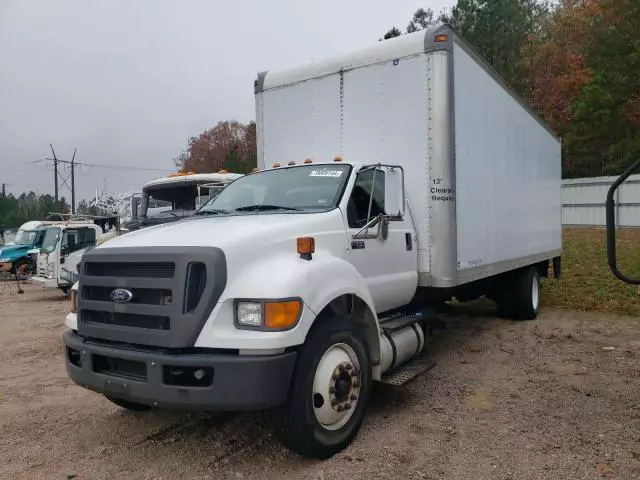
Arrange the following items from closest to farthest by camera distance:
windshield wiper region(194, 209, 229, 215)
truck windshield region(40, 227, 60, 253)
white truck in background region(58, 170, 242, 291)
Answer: windshield wiper region(194, 209, 229, 215) < white truck in background region(58, 170, 242, 291) < truck windshield region(40, 227, 60, 253)

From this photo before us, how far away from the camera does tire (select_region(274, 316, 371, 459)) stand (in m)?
3.53

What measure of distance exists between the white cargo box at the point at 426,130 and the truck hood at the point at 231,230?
1.49 m

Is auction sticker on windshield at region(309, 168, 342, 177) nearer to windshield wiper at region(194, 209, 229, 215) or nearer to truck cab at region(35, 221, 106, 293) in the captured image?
windshield wiper at region(194, 209, 229, 215)

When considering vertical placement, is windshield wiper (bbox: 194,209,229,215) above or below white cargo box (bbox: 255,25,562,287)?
below

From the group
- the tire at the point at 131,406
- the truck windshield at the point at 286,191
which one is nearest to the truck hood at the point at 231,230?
the truck windshield at the point at 286,191

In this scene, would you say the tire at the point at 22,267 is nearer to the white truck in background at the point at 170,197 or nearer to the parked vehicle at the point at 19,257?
the parked vehicle at the point at 19,257

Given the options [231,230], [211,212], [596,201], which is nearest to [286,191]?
[211,212]

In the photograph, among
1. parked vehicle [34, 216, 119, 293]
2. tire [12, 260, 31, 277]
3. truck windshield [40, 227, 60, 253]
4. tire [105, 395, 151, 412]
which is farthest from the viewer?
tire [12, 260, 31, 277]

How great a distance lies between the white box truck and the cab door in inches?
0.7

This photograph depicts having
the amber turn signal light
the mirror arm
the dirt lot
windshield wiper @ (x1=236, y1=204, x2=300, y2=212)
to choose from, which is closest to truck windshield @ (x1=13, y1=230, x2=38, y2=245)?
the dirt lot

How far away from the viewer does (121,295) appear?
3.63 m

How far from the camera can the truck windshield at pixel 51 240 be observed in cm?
1496

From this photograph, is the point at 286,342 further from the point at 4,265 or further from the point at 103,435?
the point at 4,265

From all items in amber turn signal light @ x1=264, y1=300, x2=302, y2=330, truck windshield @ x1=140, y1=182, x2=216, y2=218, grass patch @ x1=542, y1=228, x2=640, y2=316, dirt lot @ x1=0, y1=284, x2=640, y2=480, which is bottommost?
dirt lot @ x1=0, y1=284, x2=640, y2=480
